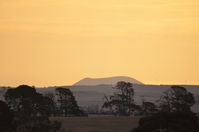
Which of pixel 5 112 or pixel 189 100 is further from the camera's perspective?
pixel 189 100

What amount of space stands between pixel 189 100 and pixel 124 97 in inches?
636

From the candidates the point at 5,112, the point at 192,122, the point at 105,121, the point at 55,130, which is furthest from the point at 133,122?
the point at 192,122

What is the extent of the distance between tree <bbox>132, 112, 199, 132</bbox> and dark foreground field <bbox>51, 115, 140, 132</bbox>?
46164 millimetres

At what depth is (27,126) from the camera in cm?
11050

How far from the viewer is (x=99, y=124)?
141250mm

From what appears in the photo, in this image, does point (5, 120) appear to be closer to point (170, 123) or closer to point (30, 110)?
point (170, 123)

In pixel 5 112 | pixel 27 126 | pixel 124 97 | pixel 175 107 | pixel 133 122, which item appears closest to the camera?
pixel 5 112

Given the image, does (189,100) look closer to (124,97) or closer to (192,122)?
(124,97)

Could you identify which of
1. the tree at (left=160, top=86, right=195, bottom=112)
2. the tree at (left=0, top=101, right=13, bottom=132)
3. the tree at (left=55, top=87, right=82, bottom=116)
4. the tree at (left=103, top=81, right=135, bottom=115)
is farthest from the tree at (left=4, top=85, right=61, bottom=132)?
the tree at (left=103, top=81, right=135, bottom=115)

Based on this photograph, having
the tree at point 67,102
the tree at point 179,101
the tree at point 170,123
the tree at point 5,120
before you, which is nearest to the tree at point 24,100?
the tree at point 67,102

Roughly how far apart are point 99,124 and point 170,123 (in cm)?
5833

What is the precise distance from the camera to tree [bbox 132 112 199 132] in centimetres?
8200

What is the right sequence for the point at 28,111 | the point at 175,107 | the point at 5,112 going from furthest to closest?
A: the point at 175,107
the point at 28,111
the point at 5,112

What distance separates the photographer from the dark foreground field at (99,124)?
135125 millimetres
